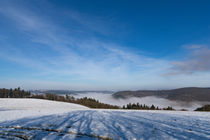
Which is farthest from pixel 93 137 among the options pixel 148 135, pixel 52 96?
pixel 52 96

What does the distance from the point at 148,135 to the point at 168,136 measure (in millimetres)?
983

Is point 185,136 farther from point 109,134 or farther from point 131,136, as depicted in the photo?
point 109,134

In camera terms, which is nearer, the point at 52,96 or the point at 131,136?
the point at 131,136

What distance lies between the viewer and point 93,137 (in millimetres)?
6094

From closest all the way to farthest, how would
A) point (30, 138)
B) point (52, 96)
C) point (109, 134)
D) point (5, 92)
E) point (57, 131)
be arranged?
point (30, 138), point (109, 134), point (57, 131), point (52, 96), point (5, 92)

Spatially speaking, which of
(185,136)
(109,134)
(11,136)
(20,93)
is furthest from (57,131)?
(20,93)

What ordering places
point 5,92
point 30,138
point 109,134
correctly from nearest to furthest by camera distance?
point 30,138
point 109,134
point 5,92

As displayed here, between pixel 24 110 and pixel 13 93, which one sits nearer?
pixel 24 110

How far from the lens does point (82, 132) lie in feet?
22.4

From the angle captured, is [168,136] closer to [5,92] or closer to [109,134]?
[109,134]

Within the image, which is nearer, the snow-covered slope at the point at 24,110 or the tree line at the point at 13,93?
the snow-covered slope at the point at 24,110

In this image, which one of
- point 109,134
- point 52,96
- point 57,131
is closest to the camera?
point 109,134

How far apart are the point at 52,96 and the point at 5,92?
31897 mm

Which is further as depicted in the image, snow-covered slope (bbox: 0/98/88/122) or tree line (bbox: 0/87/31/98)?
tree line (bbox: 0/87/31/98)
